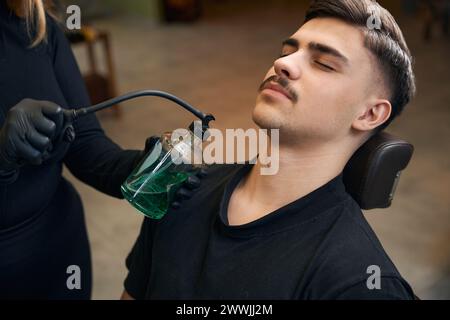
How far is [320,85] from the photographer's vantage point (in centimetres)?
108

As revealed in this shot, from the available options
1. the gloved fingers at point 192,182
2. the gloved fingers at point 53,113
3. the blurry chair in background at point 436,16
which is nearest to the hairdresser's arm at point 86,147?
the gloved fingers at point 192,182

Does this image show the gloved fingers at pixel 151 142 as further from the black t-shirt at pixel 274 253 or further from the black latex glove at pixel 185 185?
the black t-shirt at pixel 274 253

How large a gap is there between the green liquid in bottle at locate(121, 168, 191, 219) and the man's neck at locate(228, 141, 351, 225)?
0.15 meters

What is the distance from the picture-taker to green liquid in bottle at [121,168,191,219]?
3.76 ft

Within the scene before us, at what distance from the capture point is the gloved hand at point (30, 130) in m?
0.97

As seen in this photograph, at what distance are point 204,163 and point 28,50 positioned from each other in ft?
1.63

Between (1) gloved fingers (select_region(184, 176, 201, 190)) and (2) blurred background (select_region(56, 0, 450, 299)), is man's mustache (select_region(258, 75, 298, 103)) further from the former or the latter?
(2) blurred background (select_region(56, 0, 450, 299))

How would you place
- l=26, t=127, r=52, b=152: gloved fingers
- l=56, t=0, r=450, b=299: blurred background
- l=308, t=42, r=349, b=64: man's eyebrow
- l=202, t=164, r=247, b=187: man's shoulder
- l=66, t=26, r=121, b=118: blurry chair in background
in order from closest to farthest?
l=26, t=127, r=52, b=152: gloved fingers < l=308, t=42, r=349, b=64: man's eyebrow < l=202, t=164, r=247, b=187: man's shoulder < l=56, t=0, r=450, b=299: blurred background < l=66, t=26, r=121, b=118: blurry chair in background

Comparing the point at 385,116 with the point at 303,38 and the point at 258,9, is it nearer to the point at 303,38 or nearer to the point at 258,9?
the point at 303,38

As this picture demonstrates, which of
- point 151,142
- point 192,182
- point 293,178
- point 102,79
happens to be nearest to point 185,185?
point 192,182

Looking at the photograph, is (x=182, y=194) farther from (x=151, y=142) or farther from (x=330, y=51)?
(x=330, y=51)

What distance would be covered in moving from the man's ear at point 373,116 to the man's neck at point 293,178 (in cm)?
8

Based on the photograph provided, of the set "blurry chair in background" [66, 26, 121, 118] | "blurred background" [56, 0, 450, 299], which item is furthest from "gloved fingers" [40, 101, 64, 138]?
"blurry chair in background" [66, 26, 121, 118]

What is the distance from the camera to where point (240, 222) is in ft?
3.82
